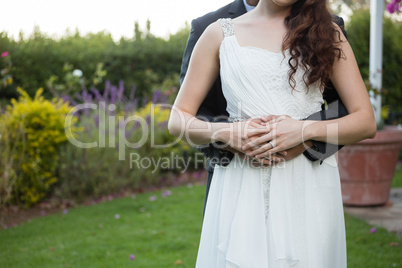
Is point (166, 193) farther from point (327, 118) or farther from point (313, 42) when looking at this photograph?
point (313, 42)

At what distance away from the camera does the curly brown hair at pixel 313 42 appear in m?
1.59

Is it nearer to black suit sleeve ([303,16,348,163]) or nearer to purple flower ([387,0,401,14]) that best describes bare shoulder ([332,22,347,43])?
black suit sleeve ([303,16,348,163])

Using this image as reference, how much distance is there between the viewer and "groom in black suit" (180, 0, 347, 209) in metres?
1.65

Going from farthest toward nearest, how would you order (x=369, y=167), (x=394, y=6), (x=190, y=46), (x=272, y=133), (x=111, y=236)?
(x=369, y=167) → (x=111, y=236) → (x=394, y=6) → (x=190, y=46) → (x=272, y=133)

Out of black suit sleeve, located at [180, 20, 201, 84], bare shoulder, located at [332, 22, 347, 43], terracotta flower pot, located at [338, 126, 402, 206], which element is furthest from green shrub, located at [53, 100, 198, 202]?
bare shoulder, located at [332, 22, 347, 43]

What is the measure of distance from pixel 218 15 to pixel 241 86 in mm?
621

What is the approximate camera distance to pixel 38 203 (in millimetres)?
5992

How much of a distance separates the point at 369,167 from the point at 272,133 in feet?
13.2

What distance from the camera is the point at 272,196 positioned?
163 centimetres

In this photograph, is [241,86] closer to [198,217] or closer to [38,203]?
[198,217]

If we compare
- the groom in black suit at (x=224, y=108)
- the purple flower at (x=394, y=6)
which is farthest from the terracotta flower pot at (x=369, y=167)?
the groom in black suit at (x=224, y=108)

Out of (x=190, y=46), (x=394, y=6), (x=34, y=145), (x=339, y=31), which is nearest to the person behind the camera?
(x=339, y=31)

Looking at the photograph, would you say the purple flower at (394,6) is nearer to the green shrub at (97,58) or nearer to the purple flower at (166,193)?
the purple flower at (166,193)

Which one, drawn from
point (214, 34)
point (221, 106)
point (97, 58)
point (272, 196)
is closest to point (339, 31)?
point (214, 34)
